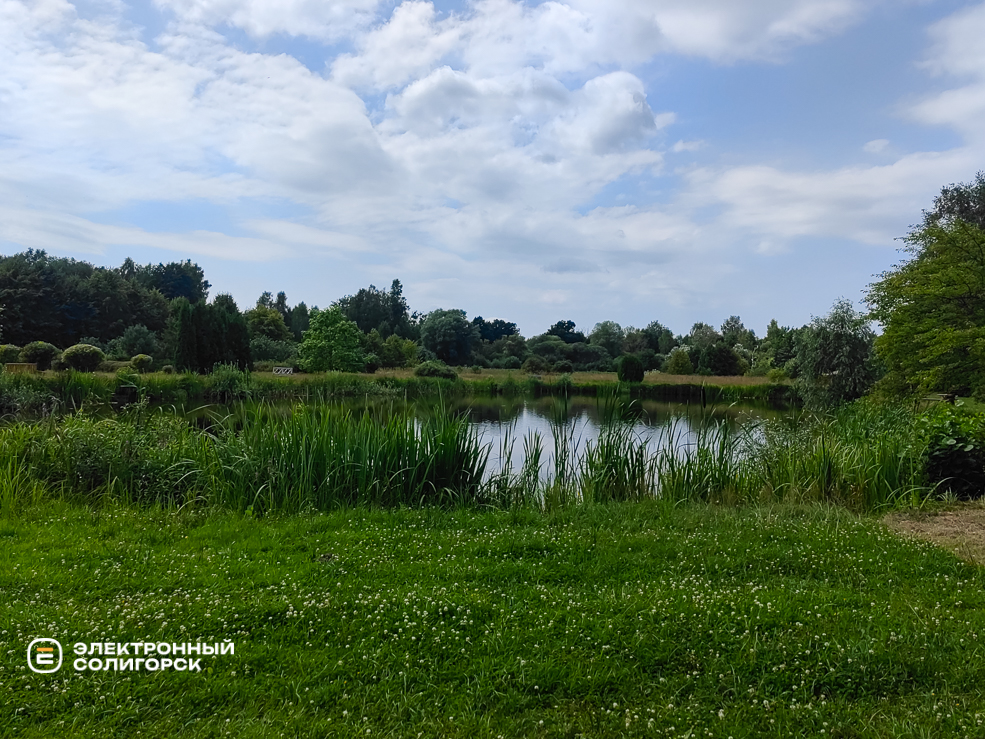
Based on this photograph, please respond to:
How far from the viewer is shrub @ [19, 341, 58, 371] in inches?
995

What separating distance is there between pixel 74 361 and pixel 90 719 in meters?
27.0

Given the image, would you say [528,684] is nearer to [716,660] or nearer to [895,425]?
[716,660]

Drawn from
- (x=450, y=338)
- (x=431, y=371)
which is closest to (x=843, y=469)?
(x=431, y=371)

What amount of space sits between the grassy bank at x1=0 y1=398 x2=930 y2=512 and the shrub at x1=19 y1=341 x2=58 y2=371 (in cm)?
2299

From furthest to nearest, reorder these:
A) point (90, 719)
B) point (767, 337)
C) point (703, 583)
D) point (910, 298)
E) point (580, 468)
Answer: point (767, 337) < point (910, 298) < point (580, 468) < point (703, 583) < point (90, 719)

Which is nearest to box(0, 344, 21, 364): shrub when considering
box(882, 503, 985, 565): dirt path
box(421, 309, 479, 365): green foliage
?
box(421, 309, 479, 365): green foliage

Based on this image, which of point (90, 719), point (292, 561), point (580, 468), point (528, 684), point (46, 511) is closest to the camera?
point (90, 719)

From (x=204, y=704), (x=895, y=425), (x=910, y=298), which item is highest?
(x=910, y=298)

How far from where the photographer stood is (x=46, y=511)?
16.4 feet

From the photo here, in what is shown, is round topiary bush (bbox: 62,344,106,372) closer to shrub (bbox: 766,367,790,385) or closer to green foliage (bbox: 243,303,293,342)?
green foliage (bbox: 243,303,293,342)

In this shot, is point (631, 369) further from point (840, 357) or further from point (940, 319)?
point (940, 319)

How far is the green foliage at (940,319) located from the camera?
12.0m

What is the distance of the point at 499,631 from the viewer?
288 cm

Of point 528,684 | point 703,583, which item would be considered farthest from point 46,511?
point 703,583
